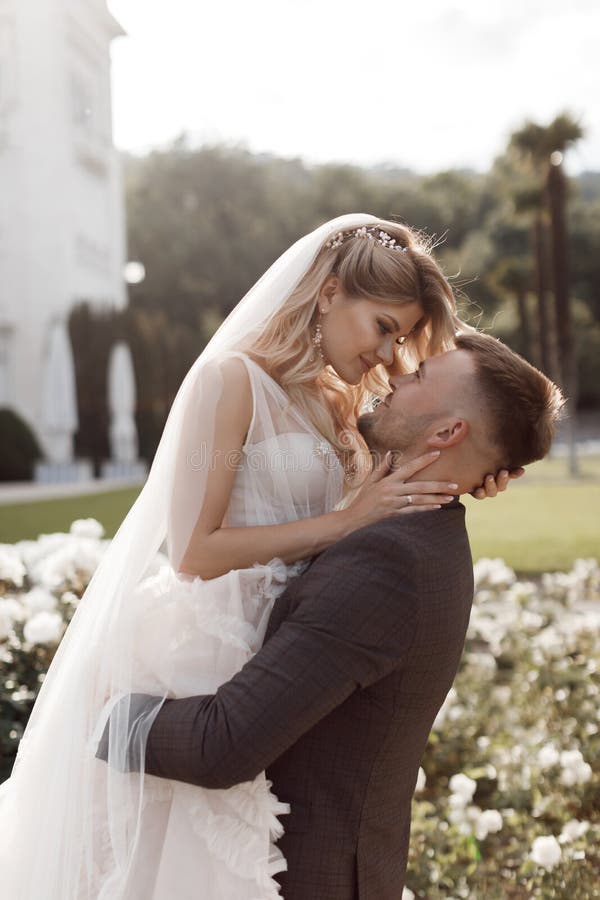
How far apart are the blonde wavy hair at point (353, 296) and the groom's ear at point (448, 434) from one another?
27.0 inches

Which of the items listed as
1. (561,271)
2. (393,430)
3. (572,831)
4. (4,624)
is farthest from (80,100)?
(393,430)

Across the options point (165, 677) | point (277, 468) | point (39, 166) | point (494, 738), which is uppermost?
point (39, 166)

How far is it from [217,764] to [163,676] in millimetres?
402

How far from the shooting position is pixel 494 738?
14.5 feet

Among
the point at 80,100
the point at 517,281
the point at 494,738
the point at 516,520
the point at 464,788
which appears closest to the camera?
the point at 464,788

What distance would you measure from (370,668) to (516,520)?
464 inches

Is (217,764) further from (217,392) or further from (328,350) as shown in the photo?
(328,350)

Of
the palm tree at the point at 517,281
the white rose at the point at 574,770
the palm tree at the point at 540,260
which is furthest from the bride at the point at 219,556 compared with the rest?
the palm tree at the point at 517,281

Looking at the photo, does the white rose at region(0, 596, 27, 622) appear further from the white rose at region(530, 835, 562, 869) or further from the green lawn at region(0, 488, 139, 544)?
the green lawn at region(0, 488, 139, 544)

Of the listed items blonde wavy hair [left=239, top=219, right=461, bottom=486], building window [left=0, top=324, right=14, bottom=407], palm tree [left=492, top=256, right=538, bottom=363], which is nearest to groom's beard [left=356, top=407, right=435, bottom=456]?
blonde wavy hair [left=239, top=219, right=461, bottom=486]

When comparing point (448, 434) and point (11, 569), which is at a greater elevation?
point (448, 434)

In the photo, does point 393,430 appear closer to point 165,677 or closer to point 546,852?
point 165,677

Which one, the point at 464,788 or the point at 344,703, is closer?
the point at 344,703

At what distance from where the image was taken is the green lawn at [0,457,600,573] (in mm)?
10102
